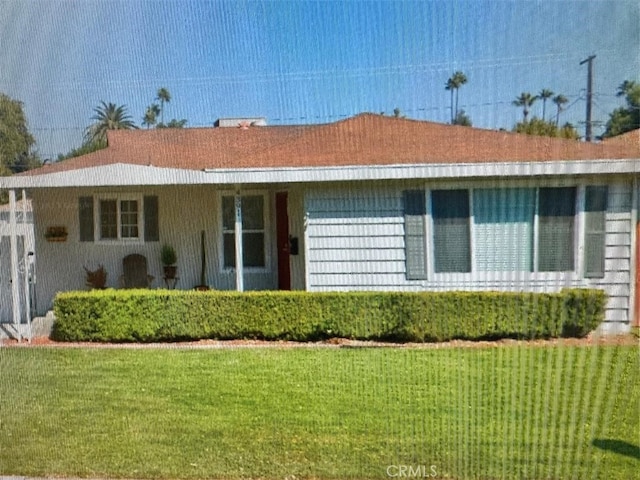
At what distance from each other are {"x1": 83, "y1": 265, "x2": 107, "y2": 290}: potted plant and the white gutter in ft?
2.67

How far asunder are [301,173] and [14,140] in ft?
6.84

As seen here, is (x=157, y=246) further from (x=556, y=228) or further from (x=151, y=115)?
(x=556, y=228)

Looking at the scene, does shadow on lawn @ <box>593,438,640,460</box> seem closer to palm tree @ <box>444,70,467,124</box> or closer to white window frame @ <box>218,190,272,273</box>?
palm tree @ <box>444,70,467,124</box>

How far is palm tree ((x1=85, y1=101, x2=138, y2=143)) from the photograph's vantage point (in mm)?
2647

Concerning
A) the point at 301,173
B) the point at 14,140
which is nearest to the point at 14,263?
the point at 14,140

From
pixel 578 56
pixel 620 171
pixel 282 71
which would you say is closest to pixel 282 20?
pixel 282 71

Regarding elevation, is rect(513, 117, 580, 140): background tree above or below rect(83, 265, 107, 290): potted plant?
above

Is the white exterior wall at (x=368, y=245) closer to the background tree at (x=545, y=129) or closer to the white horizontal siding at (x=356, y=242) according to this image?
the white horizontal siding at (x=356, y=242)

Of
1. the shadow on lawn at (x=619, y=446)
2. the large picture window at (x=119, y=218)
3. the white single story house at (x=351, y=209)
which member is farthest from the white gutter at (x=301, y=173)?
the shadow on lawn at (x=619, y=446)

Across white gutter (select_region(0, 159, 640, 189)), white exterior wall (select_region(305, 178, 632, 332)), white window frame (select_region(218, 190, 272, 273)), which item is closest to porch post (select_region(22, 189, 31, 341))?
white gutter (select_region(0, 159, 640, 189))

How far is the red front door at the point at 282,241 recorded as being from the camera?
4.91 m

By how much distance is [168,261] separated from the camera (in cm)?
471

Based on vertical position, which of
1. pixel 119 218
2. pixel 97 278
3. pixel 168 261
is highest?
pixel 119 218

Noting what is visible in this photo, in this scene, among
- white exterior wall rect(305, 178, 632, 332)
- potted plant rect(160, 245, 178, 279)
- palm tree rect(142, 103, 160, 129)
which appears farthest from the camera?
potted plant rect(160, 245, 178, 279)
